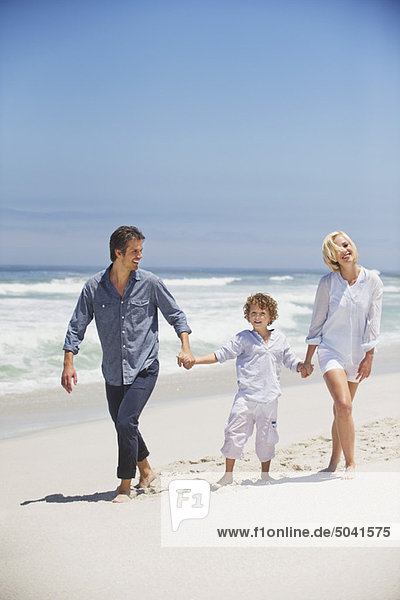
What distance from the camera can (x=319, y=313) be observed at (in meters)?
4.69

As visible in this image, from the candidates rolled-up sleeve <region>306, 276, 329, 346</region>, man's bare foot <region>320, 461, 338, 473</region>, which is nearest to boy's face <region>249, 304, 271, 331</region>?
rolled-up sleeve <region>306, 276, 329, 346</region>

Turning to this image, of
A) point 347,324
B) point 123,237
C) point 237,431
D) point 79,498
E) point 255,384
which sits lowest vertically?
point 79,498

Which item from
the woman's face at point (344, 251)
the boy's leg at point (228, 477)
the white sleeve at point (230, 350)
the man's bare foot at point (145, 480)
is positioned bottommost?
the man's bare foot at point (145, 480)

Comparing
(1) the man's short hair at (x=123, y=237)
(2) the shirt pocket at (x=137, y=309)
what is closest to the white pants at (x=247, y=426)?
(2) the shirt pocket at (x=137, y=309)

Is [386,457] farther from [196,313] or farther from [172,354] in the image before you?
[196,313]

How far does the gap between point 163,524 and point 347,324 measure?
74.8 inches

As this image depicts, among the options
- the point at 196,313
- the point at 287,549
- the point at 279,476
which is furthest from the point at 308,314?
the point at 287,549

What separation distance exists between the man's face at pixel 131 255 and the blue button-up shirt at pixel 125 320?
8cm

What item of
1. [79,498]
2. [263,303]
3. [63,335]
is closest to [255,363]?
[263,303]

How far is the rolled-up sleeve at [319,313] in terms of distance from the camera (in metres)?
4.66

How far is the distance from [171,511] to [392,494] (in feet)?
4.43

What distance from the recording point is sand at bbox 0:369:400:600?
3010 mm

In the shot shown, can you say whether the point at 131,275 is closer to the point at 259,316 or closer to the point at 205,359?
the point at 205,359

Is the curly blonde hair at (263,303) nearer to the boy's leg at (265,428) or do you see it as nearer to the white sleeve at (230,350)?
the white sleeve at (230,350)
